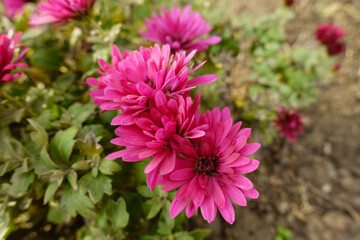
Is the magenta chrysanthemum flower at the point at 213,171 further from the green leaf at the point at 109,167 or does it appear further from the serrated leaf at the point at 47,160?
the serrated leaf at the point at 47,160

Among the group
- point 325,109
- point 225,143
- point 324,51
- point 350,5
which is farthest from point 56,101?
point 350,5

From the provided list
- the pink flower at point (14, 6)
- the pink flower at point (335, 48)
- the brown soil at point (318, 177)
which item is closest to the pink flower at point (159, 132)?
the brown soil at point (318, 177)

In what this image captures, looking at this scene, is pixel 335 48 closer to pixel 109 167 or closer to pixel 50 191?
pixel 109 167

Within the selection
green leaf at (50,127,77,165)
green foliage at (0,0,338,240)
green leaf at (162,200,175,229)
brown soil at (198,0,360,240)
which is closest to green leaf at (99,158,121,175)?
green foliage at (0,0,338,240)

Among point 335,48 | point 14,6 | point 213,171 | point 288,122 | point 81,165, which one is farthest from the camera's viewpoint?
point 335,48

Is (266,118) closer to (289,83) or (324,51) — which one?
(289,83)

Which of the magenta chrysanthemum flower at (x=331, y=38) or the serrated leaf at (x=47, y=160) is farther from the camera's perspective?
the magenta chrysanthemum flower at (x=331, y=38)

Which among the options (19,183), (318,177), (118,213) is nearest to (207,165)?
(118,213)

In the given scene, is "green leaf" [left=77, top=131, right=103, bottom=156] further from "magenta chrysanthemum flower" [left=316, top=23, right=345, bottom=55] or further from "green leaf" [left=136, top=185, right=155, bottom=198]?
"magenta chrysanthemum flower" [left=316, top=23, right=345, bottom=55]
